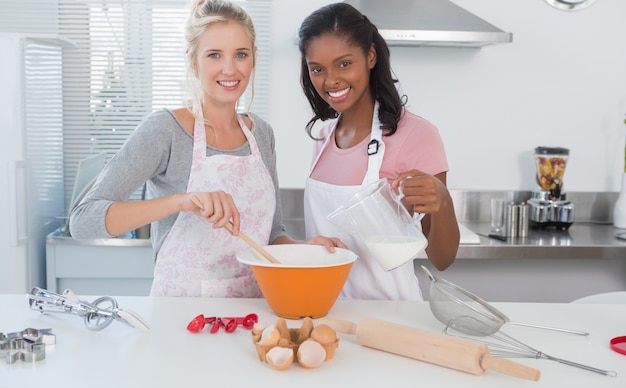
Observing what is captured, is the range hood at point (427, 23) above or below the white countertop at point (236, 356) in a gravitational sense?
above

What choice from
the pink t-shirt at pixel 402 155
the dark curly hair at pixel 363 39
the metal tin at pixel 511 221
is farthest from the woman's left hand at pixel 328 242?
the metal tin at pixel 511 221

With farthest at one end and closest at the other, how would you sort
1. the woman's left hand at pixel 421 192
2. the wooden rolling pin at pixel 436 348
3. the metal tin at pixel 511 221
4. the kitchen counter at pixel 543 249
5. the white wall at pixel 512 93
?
the white wall at pixel 512 93, the metal tin at pixel 511 221, the kitchen counter at pixel 543 249, the woman's left hand at pixel 421 192, the wooden rolling pin at pixel 436 348

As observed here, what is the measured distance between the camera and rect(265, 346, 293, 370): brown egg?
1.14 metres

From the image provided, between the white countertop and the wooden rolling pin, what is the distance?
0.05 feet

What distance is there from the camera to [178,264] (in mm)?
1717

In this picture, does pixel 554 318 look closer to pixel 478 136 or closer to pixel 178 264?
pixel 178 264

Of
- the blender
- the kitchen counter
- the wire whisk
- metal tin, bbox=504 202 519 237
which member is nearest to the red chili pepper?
the wire whisk

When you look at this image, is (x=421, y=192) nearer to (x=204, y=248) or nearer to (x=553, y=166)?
(x=204, y=248)

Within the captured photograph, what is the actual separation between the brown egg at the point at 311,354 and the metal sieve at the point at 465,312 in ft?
0.90

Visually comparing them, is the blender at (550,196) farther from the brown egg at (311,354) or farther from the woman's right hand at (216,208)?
the brown egg at (311,354)

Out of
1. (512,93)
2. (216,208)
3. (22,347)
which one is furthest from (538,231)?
(22,347)

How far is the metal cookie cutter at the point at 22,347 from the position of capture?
116 centimetres

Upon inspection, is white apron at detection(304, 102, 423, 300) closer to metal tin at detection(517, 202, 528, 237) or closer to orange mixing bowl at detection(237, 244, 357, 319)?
orange mixing bowl at detection(237, 244, 357, 319)

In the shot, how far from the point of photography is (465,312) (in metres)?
1.29
